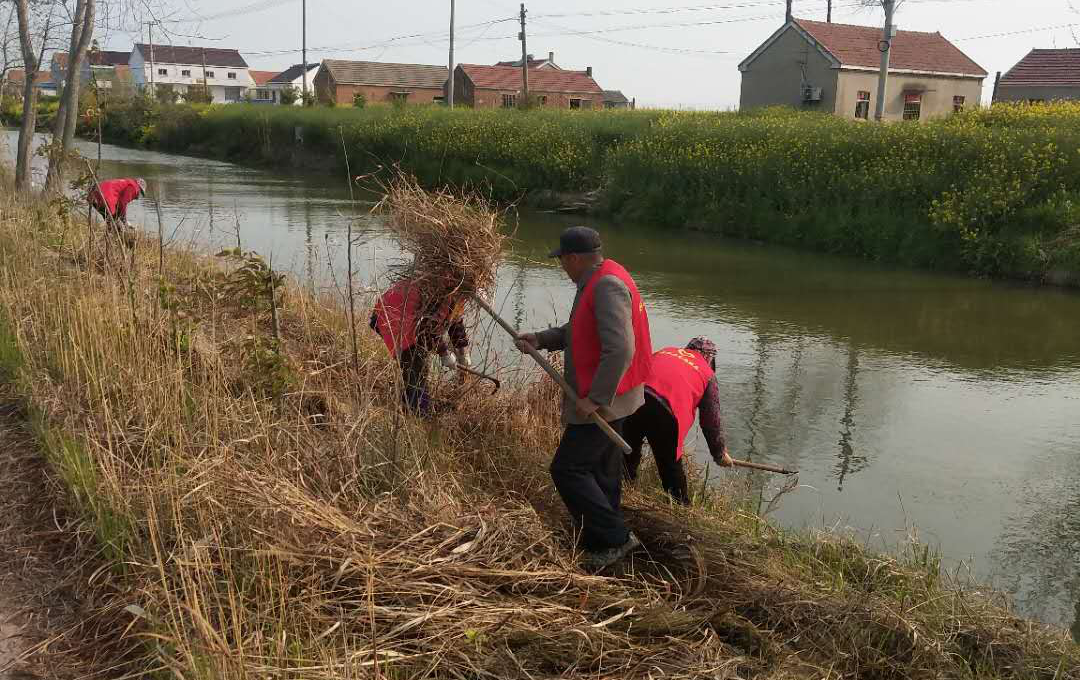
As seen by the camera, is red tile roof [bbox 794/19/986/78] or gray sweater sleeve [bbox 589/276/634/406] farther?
red tile roof [bbox 794/19/986/78]

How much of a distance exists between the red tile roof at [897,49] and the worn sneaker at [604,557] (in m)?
34.4

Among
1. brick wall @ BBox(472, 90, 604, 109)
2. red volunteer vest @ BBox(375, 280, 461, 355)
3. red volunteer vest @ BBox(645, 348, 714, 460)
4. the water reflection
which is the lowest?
the water reflection

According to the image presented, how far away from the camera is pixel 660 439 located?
15.5 feet

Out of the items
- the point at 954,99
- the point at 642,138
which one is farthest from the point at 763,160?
the point at 954,99

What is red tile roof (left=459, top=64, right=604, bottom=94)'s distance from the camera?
56375mm

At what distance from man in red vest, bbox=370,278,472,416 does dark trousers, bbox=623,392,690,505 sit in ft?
3.52

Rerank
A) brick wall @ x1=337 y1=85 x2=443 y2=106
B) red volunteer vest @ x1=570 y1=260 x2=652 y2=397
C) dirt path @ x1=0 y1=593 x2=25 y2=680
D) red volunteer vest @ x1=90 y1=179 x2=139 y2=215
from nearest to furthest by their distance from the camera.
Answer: dirt path @ x1=0 y1=593 x2=25 y2=680 → red volunteer vest @ x1=570 y1=260 x2=652 y2=397 → red volunteer vest @ x1=90 y1=179 x2=139 y2=215 → brick wall @ x1=337 y1=85 x2=443 y2=106

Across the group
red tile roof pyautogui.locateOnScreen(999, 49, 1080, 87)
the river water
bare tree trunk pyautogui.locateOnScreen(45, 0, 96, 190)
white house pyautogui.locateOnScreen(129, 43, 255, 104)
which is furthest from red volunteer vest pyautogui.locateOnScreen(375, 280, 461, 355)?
white house pyautogui.locateOnScreen(129, 43, 255, 104)

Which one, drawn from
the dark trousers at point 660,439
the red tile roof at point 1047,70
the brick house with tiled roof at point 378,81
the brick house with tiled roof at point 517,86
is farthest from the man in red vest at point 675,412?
the brick house with tiled roof at point 378,81

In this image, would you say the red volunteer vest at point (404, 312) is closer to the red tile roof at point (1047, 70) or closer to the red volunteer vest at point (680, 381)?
the red volunteer vest at point (680, 381)

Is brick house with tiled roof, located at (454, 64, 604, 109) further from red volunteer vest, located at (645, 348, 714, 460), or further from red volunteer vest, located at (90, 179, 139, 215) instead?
red volunteer vest, located at (645, 348, 714, 460)

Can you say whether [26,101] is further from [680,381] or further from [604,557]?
[604,557]

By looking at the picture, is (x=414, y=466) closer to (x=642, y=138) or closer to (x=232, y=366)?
(x=232, y=366)

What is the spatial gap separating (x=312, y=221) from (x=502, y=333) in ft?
35.1
